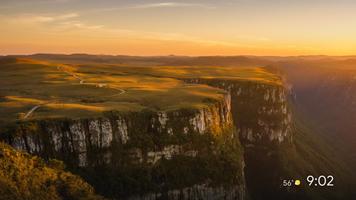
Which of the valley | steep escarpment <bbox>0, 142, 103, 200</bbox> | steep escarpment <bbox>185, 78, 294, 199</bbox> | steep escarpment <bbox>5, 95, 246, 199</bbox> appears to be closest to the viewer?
→ steep escarpment <bbox>0, 142, 103, 200</bbox>

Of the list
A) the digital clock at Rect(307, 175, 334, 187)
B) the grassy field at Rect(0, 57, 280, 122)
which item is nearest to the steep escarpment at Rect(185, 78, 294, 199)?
the digital clock at Rect(307, 175, 334, 187)

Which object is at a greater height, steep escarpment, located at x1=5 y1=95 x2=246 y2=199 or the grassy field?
the grassy field

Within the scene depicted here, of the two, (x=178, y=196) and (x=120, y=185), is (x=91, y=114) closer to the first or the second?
(x=120, y=185)

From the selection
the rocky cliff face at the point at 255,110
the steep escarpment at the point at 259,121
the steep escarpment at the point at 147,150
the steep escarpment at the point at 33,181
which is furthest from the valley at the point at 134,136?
the rocky cliff face at the point at 255,110

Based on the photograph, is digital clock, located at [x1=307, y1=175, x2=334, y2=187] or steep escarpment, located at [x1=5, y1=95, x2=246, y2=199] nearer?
steep escarpment, located at [x1=5, y1=95, x2=246, y2=199]

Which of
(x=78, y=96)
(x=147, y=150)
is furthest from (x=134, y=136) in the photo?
(x=78, y=96)

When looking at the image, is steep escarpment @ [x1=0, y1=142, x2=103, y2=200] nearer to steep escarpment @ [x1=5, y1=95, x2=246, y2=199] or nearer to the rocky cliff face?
steep escarpment @ [x1=5, y1=95, x2=246, y2=199]
